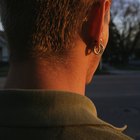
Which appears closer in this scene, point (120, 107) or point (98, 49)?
point (98, 49)

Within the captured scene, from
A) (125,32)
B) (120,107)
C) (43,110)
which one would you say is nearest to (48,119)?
(43,110)

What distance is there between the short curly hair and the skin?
0.08 feet

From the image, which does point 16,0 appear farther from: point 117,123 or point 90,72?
point 117,123

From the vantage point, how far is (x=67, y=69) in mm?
1464

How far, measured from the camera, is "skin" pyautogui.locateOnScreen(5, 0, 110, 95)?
1435 millimetres

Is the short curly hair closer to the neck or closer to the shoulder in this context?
the neck

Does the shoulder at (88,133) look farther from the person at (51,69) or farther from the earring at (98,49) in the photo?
the earring at (98,49)

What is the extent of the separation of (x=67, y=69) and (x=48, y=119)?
0.61 ft

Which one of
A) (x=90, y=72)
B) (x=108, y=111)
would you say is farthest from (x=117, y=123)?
(x=90, y=72)

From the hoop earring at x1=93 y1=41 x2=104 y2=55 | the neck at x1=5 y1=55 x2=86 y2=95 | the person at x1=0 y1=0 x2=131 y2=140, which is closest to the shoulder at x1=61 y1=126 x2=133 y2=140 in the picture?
the person at x1=0 y1=0 x2=131 y2=140

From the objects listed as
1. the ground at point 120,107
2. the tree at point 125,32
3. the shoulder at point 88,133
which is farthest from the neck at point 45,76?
the tree at point 125,32

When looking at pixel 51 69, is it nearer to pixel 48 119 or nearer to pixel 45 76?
pixel 45 76

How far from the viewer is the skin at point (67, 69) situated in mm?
1435

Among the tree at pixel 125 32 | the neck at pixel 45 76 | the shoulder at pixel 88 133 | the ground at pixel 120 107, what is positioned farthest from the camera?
the tree at pixel 125 32
